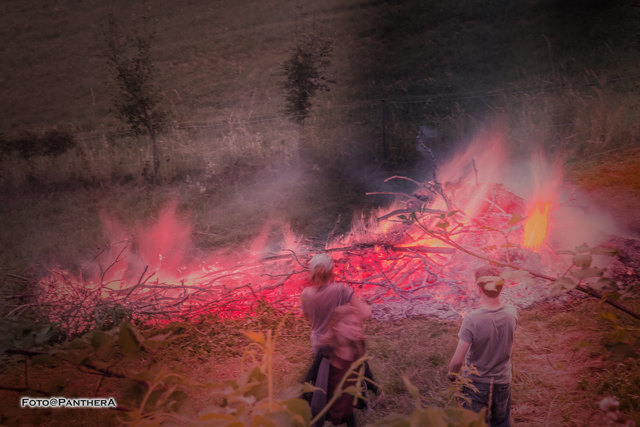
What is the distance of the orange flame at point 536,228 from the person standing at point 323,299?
9.85 feet

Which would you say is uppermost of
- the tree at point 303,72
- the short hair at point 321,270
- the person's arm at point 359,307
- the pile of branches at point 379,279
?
the tree at point 303,72

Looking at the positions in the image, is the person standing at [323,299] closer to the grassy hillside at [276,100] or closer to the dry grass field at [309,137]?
the dry grass field at [309,137]

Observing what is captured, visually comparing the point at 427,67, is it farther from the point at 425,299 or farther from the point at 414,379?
the point at 414,379

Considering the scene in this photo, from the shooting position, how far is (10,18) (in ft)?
40.8

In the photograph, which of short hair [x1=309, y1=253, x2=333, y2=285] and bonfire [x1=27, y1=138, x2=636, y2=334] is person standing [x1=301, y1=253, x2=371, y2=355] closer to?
short hair [x1=309, y1=253, x2=333, y2=285]

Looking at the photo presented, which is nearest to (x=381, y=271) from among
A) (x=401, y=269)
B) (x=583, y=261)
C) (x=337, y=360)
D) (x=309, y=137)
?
(x=401, y=269)

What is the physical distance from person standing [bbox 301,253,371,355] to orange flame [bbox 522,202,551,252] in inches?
118

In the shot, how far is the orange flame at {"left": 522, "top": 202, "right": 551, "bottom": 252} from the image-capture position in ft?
16.4

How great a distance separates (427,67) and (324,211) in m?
9.74

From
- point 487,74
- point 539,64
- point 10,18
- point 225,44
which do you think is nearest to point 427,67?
point 487,74

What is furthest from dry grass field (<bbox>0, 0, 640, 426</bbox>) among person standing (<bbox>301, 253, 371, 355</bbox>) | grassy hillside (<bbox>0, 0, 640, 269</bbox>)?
person standing (<bbox>301, 253, 371, 355</bbox>)

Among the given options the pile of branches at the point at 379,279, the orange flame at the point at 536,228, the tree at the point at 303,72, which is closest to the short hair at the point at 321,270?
the pile of branches at the point at 379,279

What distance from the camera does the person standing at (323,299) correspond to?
300 cm

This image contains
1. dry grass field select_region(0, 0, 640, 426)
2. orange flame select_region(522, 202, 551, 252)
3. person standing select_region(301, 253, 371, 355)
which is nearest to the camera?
person standing select_region(301, 253, 371, 355)
